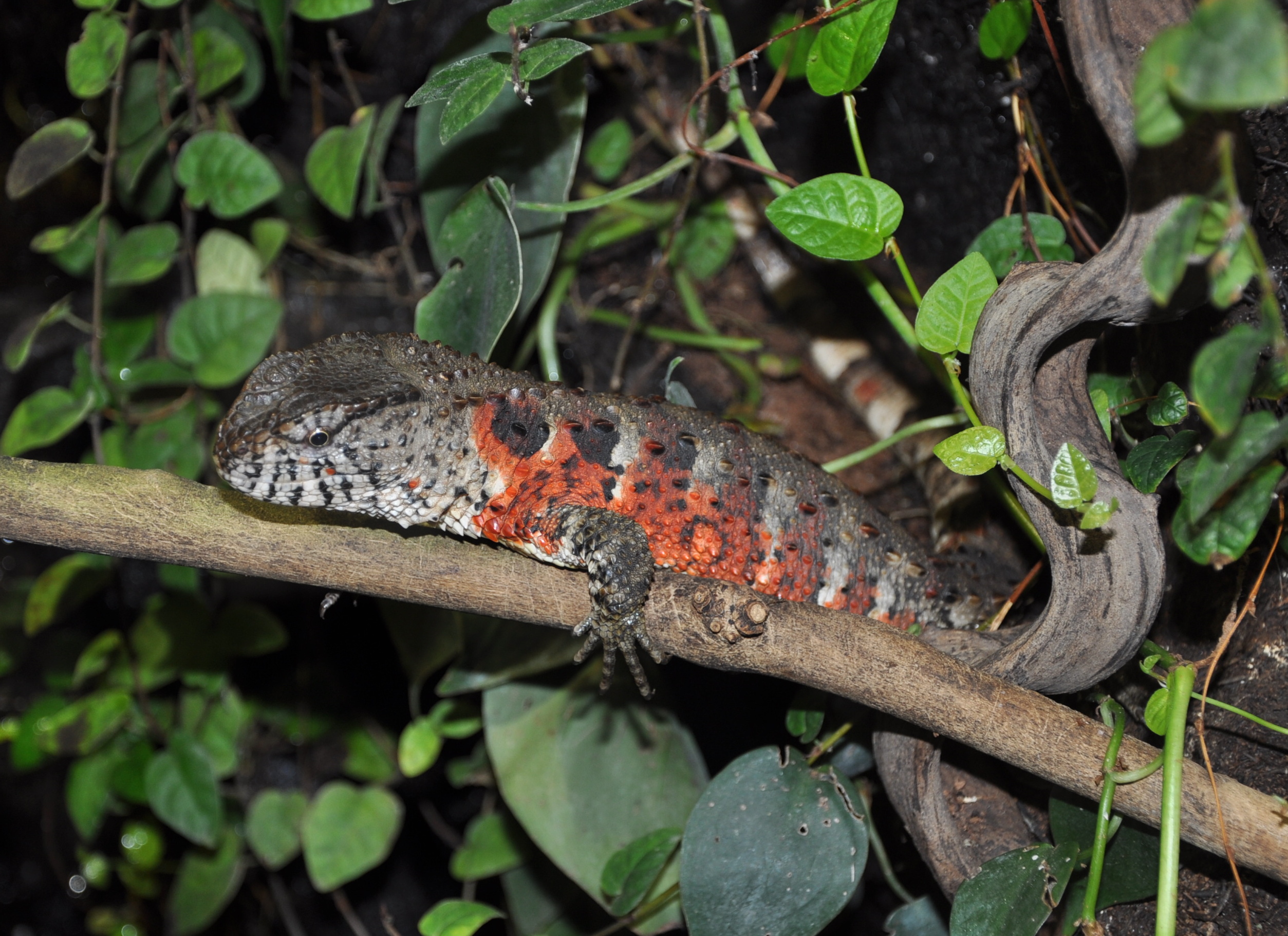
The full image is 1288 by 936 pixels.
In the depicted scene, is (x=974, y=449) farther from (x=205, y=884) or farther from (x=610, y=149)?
(x=205, y=884)

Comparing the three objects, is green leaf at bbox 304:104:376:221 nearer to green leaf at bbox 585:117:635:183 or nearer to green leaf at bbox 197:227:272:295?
green leaf at bbox 197:227:272:295

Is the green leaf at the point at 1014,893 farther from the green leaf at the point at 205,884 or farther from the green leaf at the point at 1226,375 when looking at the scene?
the green leaf at the point at 205,884

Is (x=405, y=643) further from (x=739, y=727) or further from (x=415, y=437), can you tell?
(x=739, y=727)

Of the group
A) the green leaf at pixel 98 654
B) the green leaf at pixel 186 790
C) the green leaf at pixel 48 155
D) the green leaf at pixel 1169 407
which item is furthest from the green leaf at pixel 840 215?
the green leaf at pixel 98 654

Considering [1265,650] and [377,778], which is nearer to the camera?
[1265,650]

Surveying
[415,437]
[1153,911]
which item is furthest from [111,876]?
[1153,911]

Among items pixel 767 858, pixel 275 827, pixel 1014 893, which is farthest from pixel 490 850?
pixel 1014 893

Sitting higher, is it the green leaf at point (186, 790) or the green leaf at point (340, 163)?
the green leaf at point (340, 163)
